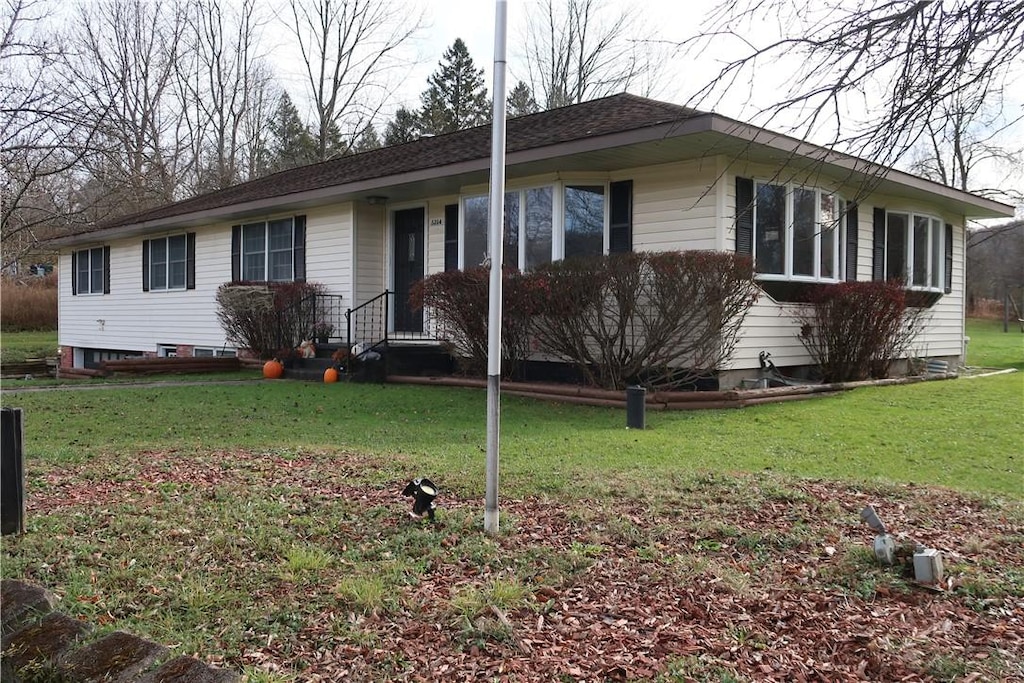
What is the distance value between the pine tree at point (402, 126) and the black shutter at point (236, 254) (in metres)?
19.4

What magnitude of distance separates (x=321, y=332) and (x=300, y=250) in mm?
1978

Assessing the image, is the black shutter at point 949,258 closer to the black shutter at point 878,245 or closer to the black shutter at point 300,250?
the black shutter at point 878,245

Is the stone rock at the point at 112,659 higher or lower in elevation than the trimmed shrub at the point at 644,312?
lower

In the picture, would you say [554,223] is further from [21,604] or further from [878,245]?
[21,604]

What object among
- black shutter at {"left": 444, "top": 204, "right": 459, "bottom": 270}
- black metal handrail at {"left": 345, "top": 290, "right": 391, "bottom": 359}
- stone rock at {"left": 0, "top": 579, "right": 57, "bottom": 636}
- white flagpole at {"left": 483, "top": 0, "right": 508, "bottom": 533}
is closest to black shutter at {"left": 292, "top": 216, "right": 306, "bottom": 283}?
black metal handrail at {"left": 345, "top": 290, "right": 391, "bottom": 359}

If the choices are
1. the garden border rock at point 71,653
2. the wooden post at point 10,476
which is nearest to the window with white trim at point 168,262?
the wooden post at point 10,476

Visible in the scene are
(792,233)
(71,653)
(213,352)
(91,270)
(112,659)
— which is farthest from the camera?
(91,270)

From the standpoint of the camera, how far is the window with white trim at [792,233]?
1032 centimetres

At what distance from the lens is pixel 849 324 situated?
1092cm

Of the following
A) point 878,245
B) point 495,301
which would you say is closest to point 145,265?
point 878,245

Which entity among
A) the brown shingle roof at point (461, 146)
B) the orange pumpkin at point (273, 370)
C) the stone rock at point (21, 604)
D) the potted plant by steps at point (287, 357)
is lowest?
the stone rock at point (21, 604)

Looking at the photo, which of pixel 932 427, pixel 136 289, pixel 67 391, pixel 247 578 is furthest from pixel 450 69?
pixel 247 578

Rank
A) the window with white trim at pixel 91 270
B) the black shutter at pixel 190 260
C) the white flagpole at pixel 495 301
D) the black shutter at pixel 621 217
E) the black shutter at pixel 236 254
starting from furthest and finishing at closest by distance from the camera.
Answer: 1. the window with white trim at pixel 91 270
2. the black shutter at pixel 190 260
3. the black shutter at pixel 236 254
4. the black shutter at pixel 621 217
5. the white flagpole at pixel 495 301

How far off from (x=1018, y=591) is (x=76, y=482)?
17.5 feet
